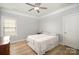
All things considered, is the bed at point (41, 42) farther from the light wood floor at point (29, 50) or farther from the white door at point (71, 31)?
the white door at point (71, 31)

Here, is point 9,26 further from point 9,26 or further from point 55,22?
point 55,22

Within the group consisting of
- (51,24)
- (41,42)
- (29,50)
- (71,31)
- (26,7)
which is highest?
(26,7)

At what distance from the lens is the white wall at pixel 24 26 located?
1216 millimetres

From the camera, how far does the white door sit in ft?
3.88

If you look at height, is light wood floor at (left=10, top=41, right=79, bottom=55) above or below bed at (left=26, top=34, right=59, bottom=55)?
below

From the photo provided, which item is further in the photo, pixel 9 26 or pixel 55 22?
pixel 55 22

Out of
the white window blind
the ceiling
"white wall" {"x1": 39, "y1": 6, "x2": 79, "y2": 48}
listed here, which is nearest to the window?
the white window blind

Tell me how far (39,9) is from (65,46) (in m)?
0.82

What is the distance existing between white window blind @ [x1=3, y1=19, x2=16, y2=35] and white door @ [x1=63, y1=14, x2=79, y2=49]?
0.91 meters

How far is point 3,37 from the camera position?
116 centimetres

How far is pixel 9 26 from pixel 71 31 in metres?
1.11

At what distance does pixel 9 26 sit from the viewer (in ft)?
3.84

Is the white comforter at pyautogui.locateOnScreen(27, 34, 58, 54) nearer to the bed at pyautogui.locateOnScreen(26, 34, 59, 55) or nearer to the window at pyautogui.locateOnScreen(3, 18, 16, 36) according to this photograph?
the bed at pyautogui.locateOnScreen(26, 34, 59, 55)

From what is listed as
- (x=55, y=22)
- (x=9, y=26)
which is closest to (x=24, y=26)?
(x=9, y=26)
